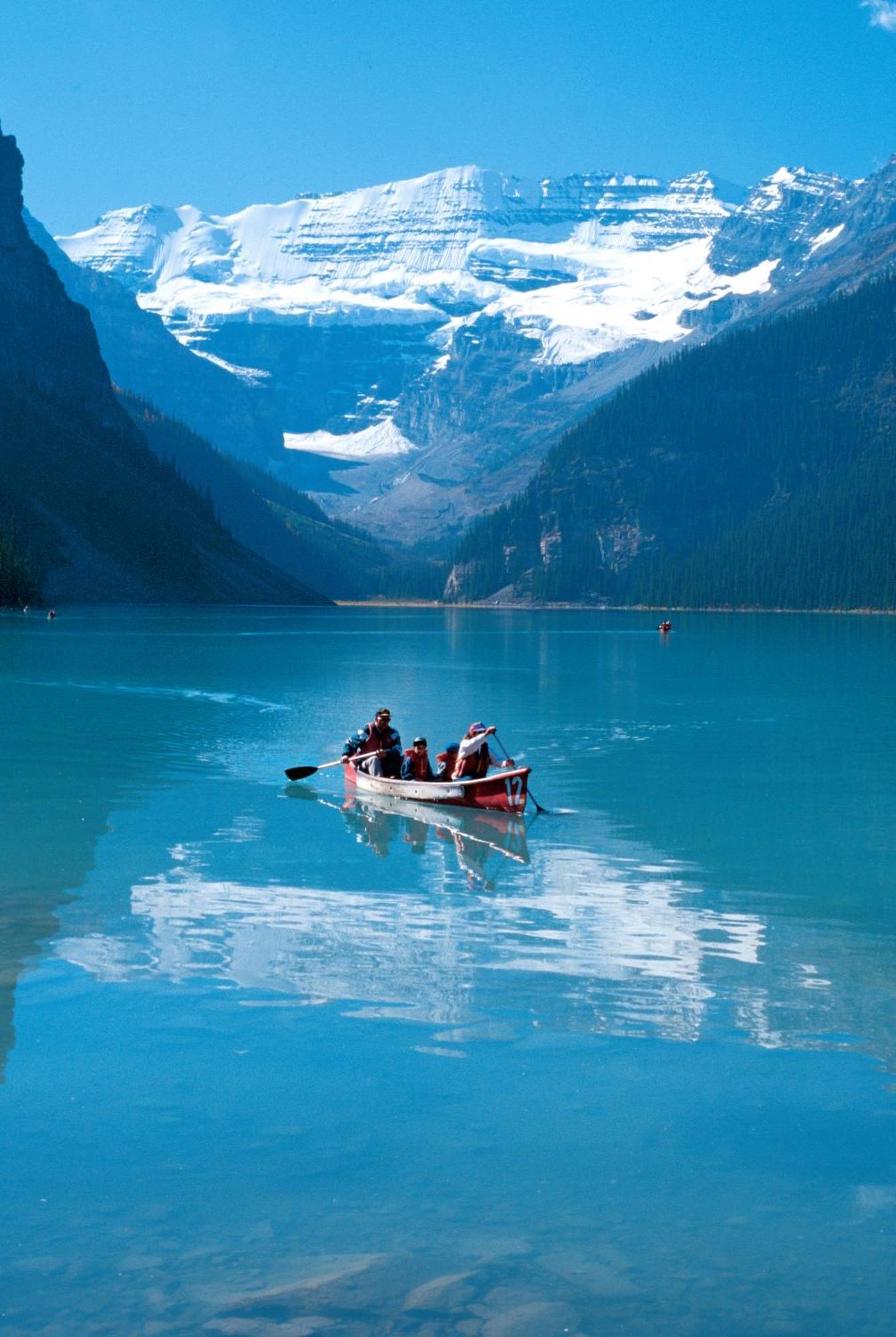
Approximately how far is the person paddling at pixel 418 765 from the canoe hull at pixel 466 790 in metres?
0.52

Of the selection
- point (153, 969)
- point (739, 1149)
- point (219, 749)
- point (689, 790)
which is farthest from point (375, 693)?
point (739, 1149)

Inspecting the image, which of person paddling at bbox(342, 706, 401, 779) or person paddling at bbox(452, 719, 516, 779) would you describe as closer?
person paddling at bbox(452, 719, 516, 779)

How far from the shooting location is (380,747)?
59062 mm

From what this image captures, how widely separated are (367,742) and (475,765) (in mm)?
7353

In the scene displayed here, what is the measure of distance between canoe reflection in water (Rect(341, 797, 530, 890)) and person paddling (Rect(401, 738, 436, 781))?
1.25 metres

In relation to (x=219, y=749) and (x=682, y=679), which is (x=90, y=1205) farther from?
(x=682, y=679)

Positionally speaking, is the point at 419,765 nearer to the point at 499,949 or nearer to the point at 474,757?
the point at 474,757

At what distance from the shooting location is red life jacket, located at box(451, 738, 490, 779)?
53.4m

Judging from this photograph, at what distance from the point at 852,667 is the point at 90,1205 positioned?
137m

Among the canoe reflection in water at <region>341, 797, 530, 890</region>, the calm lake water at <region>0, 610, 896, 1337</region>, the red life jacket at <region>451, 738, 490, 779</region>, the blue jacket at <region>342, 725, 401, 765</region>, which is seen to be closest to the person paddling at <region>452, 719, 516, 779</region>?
the red life jacket at <region>451, 738, 490, 779</region>

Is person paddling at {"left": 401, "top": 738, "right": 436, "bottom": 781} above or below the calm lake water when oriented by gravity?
above

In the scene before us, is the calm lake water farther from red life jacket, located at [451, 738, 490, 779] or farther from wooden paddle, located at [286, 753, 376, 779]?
wooden paddle, located at [286, 753, 376, 779]

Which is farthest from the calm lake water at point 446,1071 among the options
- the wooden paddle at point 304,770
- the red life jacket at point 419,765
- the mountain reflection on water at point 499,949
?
the wooden paddle at point 304,770

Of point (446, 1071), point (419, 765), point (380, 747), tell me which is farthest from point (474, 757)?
point (446, 1071)
